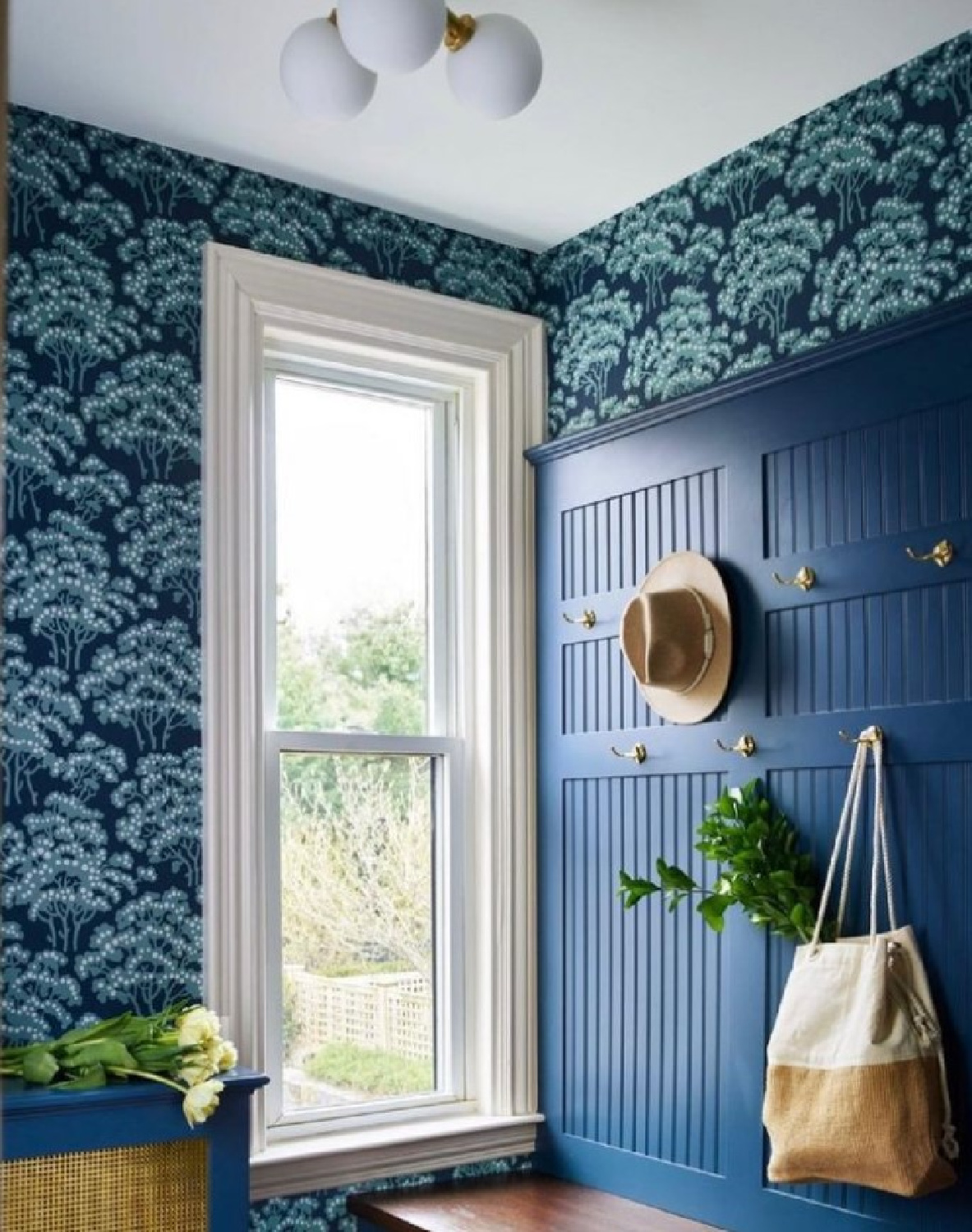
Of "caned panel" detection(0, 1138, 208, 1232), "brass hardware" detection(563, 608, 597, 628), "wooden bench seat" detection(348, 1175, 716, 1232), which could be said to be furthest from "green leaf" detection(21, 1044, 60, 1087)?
"brass hardware" detection(563, 608, 597, 628)

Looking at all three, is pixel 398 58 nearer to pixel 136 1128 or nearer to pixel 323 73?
pixel 323 73

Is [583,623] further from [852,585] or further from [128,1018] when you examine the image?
[128,1018]

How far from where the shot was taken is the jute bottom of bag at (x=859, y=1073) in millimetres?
2482

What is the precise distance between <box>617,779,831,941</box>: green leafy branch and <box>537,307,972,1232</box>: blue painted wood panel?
0.21 feet

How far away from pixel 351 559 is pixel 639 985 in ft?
3.88

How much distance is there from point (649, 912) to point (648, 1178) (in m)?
0.56

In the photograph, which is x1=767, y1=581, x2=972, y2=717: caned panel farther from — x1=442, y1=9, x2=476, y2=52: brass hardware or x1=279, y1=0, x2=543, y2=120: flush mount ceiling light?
x1=442, y1=9, x2=476, y2=52: brass hardware

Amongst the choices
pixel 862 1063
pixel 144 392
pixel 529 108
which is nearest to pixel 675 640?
pixel 862 1063

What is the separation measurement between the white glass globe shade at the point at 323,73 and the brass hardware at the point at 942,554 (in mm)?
1249

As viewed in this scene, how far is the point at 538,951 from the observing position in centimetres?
362

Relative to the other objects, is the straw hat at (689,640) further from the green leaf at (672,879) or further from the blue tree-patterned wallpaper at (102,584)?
the blue tree-patterned wallpaper at (102,584)

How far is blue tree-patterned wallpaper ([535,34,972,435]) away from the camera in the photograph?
110 inches

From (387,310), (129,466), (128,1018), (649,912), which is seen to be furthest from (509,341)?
(128,1018)

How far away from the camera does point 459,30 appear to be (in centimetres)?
235
